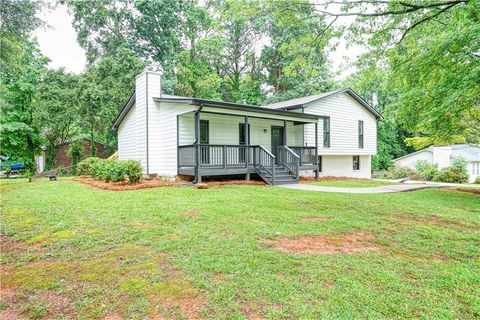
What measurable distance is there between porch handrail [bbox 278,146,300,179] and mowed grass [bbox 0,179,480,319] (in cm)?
667

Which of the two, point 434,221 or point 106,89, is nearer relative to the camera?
point 434,221

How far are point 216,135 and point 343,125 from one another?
952cm

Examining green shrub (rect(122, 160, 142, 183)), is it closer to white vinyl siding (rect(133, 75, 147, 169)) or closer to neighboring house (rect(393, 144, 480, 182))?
white vinyl siding (rect(133, 75, 147, 169))

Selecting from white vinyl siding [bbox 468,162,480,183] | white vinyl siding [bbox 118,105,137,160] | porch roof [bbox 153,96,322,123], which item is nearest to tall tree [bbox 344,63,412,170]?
white vinyl siding [bbox 468,162,480,183]

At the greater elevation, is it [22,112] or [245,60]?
[245,60]

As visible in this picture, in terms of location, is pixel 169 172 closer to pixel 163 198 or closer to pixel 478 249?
pixel 163 198

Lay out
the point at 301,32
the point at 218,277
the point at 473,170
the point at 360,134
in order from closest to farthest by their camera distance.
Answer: the point at 218,277
the point at 301,32
the point at 360,134
the point at 473,170

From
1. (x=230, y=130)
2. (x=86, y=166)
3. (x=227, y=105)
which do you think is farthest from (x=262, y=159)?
(x=86, y=166)

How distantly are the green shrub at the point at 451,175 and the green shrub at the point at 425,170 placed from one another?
0.61 metres

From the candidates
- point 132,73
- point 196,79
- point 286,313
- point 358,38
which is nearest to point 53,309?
point 286,313

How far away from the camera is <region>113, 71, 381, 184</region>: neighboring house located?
12.1 m

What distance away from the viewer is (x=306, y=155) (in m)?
15.3

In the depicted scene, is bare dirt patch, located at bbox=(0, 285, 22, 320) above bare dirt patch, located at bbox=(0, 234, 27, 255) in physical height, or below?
below

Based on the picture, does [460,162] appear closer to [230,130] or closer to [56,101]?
[230,130]
